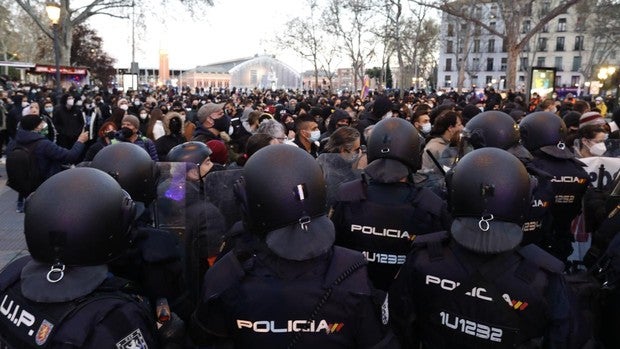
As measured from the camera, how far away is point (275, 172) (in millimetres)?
2068

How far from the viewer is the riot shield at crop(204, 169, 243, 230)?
310 centimetres

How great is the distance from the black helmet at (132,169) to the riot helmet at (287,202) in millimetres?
1001

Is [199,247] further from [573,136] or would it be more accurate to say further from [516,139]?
[573,136]

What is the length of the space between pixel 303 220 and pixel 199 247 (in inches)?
46.3

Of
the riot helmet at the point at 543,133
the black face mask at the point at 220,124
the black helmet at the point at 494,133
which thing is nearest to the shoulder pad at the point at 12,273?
the black helmet at the point at 494,133

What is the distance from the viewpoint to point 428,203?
299 centimetres

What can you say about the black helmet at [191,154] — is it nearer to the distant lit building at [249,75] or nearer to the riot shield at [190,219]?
the riot shield at [190,219]

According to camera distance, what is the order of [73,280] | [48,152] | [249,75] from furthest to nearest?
[249,75]
[48,152]
[73,280]

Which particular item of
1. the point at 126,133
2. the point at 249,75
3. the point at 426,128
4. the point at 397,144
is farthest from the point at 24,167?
the point at 249,75

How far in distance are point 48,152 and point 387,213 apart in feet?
19.9

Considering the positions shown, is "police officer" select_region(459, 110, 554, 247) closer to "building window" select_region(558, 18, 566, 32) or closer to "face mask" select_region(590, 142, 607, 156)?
"face mask" select_region(590, 142, 607, 156)

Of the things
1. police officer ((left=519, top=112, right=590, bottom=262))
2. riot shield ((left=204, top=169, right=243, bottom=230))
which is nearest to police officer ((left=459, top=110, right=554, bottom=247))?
police officer ((left=519, top=112, right=590, bottom=262))

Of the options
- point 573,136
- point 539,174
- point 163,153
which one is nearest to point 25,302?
point 539,174

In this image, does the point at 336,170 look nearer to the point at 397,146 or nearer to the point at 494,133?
the point at 397,146
